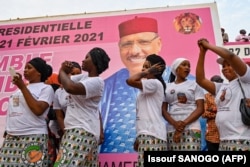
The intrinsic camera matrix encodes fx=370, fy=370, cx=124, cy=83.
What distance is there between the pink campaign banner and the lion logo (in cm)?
1

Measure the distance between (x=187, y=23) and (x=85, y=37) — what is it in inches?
45.4

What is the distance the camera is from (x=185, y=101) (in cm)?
259

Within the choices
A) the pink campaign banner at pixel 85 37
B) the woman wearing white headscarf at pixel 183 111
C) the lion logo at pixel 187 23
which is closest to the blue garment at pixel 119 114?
the pink campaign banner at pixel 85 37

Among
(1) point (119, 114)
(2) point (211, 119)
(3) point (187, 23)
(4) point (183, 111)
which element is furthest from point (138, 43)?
(4) point (183, 111)

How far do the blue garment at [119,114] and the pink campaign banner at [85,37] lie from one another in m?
0.15

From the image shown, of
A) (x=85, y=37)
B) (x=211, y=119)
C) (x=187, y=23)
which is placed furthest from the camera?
(x=85, y=37)

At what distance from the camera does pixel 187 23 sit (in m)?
4.00

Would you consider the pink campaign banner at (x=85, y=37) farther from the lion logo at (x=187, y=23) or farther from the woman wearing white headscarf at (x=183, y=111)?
the woman wearing white headscarf at (x=183, y=111)

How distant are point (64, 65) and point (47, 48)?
6.54 feet

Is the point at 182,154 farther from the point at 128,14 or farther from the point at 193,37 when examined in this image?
the point at 128,14

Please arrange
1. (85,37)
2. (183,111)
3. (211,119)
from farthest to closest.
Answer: (85,37) < (211,119) < (183,111)

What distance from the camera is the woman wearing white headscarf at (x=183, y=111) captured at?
8.23ft

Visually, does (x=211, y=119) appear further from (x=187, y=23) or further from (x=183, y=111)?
(x=187, y=23)

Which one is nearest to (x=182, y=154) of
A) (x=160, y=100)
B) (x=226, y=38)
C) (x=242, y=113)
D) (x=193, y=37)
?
(x=242, y=113)
